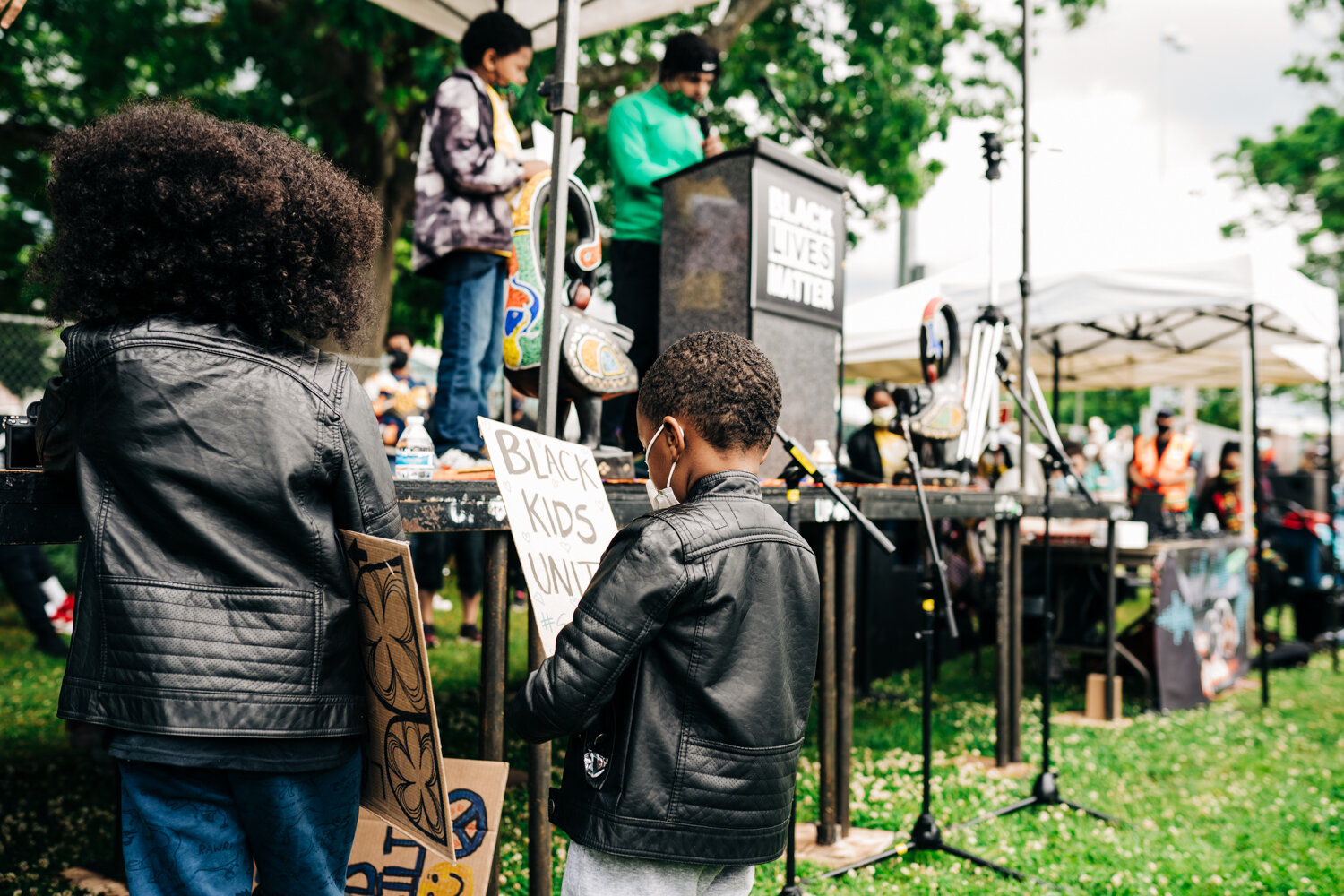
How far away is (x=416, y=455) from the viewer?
269 centimetres

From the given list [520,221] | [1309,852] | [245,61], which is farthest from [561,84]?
[245,61]

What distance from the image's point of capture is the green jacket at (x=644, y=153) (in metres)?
4.11

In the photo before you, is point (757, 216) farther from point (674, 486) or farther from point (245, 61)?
point (245, 61)

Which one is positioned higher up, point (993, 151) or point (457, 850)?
point (993, 151)

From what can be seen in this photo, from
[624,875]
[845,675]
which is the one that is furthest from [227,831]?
[845,675]

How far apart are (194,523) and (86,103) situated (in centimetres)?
1031

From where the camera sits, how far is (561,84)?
8.38 feet

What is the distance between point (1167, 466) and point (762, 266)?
24.4ft

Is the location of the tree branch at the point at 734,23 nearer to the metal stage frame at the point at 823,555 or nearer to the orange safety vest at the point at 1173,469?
the metal stage frame at the point at 823,555

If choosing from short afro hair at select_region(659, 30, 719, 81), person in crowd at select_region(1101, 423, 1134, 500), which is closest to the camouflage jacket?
short afro hair at select_region(659, 30, 719, 81)

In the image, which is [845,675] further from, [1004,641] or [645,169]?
A: [645,169]

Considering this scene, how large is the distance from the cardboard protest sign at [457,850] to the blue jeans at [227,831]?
60cm

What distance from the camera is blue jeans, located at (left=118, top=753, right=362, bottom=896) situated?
153 centimetres

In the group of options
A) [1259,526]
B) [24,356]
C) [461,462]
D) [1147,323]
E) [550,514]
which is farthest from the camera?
[1147,323]
